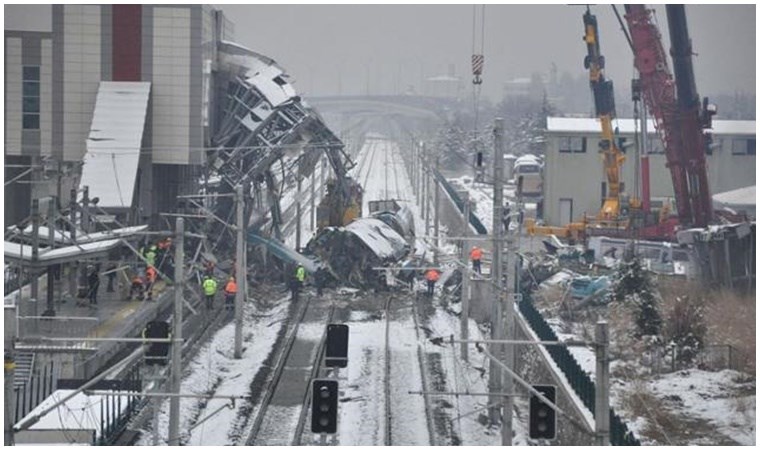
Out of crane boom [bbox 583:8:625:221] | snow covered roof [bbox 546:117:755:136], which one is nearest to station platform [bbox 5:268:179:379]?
crane boom [bbox 583:8:625:221]

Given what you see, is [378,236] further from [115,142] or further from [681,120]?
[681,120]

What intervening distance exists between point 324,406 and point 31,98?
11.7 m

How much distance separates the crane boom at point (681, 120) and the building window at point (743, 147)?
2.65 meters

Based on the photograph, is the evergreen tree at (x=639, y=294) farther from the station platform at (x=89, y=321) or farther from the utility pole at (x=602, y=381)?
the utility pole at (x=602, y=381)

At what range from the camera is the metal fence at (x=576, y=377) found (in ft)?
33.6

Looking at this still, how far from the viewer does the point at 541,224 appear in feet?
84.0

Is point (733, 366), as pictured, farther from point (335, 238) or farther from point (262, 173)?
point (262, 173)

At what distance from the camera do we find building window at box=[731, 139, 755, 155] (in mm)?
23172

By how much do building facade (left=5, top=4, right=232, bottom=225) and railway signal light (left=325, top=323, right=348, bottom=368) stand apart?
9303 mm

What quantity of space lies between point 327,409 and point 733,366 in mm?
5803

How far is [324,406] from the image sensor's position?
353 inches

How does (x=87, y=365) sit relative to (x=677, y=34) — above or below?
below

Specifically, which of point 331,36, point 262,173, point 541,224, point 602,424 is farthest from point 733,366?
point 331,36

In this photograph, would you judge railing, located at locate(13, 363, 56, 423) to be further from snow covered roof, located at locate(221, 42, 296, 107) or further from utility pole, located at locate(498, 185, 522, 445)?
snow covered roof, located at locate(221, 42, 296, 107)
